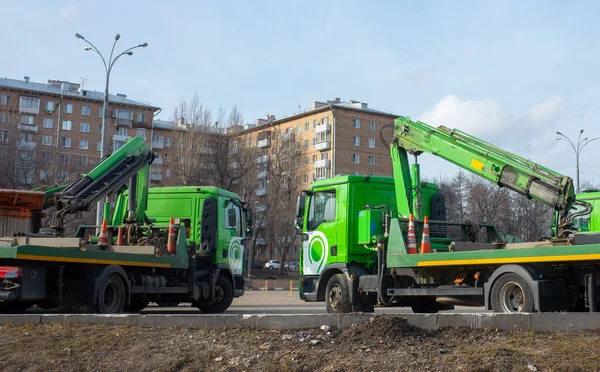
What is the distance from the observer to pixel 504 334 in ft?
24.2

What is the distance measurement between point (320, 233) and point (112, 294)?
427 cm

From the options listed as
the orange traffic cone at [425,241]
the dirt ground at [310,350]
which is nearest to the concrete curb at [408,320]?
the dirt ground at [310,350]

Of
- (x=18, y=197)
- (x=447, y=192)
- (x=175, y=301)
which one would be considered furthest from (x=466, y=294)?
(x=447, y=192)

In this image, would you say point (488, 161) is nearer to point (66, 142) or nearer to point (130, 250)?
point (130, 250)

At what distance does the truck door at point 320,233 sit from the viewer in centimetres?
1475

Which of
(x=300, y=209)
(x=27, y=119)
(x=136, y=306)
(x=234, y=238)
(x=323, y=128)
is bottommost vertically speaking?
(x=136, y=306)

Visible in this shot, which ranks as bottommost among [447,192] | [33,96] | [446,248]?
[446,248]

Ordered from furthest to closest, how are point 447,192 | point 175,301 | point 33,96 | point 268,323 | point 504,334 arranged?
1. point 33,96
2. point 447,192
3. point 175,301
4. point 268,323
5. point 504,334

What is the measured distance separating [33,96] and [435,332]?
89193mm

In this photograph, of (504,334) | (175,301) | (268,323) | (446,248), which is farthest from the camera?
(175,301)

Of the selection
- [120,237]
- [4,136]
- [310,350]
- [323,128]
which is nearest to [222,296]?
[120,237]

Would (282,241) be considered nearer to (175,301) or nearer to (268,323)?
(175,301)

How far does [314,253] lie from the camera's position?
49.8 feet

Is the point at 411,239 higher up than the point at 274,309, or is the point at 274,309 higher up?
the point at 411,239
